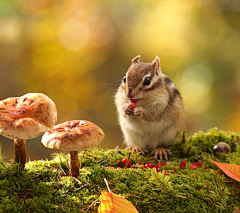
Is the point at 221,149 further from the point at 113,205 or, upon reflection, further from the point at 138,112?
the point at 113,205

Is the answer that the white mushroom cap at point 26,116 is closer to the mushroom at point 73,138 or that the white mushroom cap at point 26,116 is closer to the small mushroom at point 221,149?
the mushroom at point 73,138

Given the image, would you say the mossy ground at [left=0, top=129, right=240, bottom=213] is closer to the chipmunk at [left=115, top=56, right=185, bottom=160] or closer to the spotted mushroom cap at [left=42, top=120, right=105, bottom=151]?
the spotted mushroom cap at [left=42, top=120, right=105, bottom=151]

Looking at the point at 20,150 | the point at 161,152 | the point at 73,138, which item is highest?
the point at 73,138

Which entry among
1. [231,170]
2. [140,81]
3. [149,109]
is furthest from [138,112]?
[231,170]

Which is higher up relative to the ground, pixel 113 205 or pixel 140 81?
pixel 140 81

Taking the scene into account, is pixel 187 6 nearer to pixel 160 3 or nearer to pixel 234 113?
pixel 160 3

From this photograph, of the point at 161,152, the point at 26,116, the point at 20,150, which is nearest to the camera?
the point at 26,116
